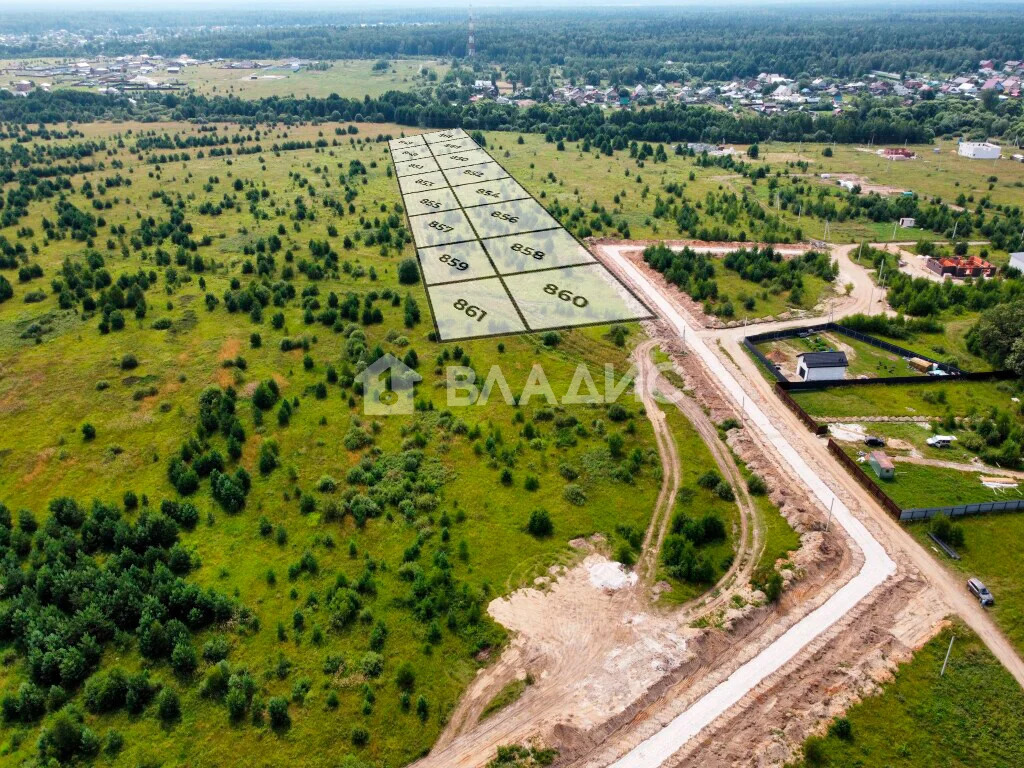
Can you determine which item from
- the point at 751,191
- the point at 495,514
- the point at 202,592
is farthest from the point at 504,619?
the point at 751,191

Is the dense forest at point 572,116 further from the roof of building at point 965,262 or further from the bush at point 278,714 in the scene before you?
the bush at point 278,714

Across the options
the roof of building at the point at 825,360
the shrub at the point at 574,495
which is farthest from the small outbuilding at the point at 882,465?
the shrub at the point at 574,495

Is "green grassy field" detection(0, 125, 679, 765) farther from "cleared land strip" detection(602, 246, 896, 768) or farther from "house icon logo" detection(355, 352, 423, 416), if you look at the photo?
"cleared land strip" detection(602, 246, 896, 768)

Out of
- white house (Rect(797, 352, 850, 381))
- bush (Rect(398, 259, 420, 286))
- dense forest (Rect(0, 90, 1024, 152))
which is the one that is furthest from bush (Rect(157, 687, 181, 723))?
dense forest (Rect(0, 90, 1024, 152))

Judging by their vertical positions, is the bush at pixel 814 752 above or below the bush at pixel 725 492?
below

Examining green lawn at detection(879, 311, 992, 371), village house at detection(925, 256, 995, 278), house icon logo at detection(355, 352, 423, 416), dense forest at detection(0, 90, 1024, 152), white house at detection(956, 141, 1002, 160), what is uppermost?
dense forest at detection(0, 90, 1024, 152)

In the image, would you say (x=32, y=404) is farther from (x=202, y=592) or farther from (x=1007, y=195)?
(x=1007, y=195)

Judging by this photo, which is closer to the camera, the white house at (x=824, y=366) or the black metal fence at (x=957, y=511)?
the black metal fence at (x=957, y=511)
